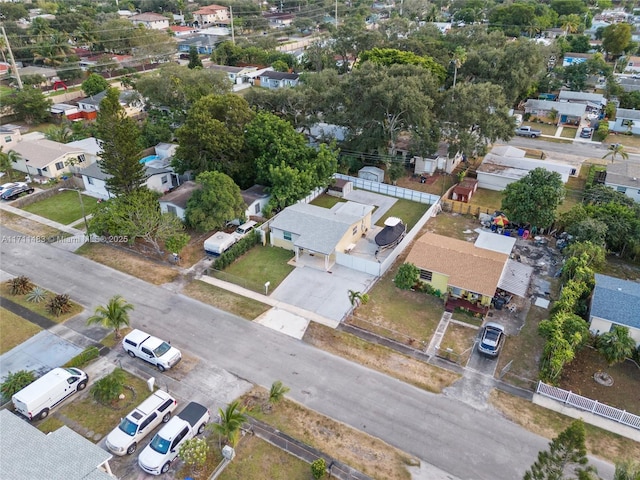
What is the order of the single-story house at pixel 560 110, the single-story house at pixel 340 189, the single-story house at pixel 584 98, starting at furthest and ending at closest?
the single-story house at pixel 584 98 < the single-story house at pixel 560 110 < the single-story house at pixel 340 189

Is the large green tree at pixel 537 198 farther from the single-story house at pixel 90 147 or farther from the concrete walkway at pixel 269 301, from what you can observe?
the single-story house at pixel 90 147

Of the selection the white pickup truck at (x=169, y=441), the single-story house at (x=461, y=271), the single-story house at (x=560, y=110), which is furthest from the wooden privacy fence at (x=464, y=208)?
the single-story house at (x=560, y=110)

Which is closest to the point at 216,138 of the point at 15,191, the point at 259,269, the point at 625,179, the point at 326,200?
the point at 326,200

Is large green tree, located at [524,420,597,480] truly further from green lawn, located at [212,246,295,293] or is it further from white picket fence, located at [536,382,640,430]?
green lawn, located at [212,246,295,293]

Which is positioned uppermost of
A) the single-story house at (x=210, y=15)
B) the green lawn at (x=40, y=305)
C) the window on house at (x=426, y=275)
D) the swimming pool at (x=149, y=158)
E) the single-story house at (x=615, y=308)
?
the single-story house at (x=210, y=15)

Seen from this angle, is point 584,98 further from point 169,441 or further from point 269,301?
point 169,441

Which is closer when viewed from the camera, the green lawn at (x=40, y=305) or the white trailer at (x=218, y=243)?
the green lawn at (x=40, y=305)
